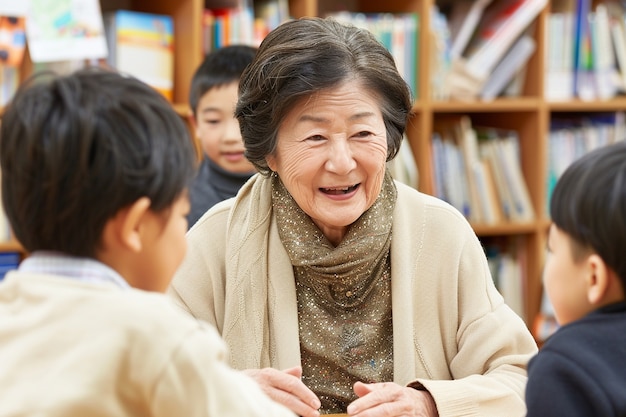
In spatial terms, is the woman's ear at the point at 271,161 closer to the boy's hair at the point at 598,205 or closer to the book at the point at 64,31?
the boy's hair at the point at 598,205

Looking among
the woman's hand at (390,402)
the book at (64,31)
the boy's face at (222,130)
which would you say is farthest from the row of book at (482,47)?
the woman's hand at (390,402)

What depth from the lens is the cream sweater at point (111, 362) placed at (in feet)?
3.01

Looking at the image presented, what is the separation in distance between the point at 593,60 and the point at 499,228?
78 centimetres

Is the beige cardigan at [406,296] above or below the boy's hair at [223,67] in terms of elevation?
below

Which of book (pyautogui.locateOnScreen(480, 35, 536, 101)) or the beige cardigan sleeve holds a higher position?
book (pyautogui.locateOnScreen(480, 35, 536, 101))

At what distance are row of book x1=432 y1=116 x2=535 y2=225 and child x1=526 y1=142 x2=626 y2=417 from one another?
2376mm

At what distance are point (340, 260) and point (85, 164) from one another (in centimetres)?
78

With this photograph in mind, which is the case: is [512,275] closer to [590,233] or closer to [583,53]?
[583,53]

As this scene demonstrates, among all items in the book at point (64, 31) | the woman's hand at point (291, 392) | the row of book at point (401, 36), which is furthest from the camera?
the row of book at point (401, 36)

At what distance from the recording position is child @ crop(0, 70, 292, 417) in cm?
92

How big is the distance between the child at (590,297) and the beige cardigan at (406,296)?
53 cm

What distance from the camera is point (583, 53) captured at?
362cm

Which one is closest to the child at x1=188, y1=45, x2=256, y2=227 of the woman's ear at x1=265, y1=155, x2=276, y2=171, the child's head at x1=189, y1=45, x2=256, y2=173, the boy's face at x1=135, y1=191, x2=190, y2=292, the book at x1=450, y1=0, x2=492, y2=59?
the child's head at x1=189, y1=45, x2=256, y2=173

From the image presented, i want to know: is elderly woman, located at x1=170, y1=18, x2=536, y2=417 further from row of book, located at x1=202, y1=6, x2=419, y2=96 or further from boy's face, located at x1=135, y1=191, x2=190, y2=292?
row of book, located at x1=202, y1=6, x2=419, y2=96
